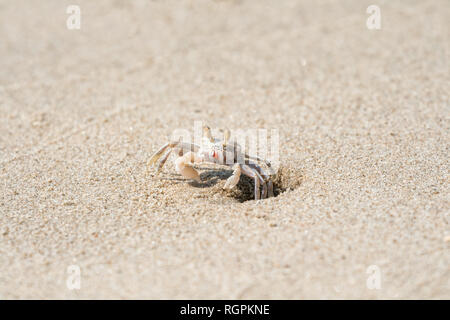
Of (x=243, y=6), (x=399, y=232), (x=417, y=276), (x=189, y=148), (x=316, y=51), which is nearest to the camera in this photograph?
(x=417, y=276)

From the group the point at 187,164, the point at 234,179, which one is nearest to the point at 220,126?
the point at 187,164

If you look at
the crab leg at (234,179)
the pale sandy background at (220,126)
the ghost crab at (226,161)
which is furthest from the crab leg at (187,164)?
the crab leg at (234,179)

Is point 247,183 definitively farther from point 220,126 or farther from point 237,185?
point 220,126

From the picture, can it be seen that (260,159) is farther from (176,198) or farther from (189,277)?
(189,277)

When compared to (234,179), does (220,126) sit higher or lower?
higher

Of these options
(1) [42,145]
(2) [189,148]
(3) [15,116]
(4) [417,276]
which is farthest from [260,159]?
(3) [15,116]

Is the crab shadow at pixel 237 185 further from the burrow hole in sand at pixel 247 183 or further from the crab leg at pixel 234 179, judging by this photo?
the crab leg at pixel 234 179

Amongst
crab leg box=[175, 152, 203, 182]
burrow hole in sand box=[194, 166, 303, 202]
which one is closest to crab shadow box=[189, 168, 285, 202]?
burrow hole in sand box=[194, 166, 303, 202]
